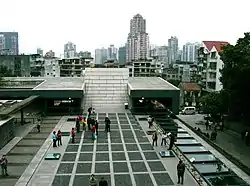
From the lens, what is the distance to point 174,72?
109688mm

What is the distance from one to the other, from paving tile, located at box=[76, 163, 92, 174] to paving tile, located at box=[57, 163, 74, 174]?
434 millimetres

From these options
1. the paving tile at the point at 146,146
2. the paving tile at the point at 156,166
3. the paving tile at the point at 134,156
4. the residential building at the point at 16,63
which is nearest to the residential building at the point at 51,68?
the residential building at the point at 16,63

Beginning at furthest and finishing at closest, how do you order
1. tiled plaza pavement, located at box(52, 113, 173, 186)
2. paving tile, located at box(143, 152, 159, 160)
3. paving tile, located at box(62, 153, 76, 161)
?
paving tile, located at box(143, 152, 159, 160)
paving tile, located at box(62, 153, 76, 161)
tiled plaza pavement, located at box(52, 113, 173, 186)

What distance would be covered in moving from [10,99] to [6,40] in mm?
167372

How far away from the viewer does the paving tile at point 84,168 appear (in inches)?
782

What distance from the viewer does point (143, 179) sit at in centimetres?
A: 1858

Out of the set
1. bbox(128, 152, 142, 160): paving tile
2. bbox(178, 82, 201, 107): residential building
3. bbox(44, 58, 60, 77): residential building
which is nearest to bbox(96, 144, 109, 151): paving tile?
bbox(128, 152, 142, 160): paving tile

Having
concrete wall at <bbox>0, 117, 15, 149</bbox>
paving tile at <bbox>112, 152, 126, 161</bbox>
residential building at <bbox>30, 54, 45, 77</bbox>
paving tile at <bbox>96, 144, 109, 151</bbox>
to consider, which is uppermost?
residential building at <bbox>30, 54, 45, 77</bbox>

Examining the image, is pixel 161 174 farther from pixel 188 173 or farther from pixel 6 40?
pixel 6 40

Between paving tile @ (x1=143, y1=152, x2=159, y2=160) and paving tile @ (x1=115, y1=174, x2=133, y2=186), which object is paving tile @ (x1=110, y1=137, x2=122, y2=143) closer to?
paving tile @ (x1=143, y1=152, x2=159, y2=160)

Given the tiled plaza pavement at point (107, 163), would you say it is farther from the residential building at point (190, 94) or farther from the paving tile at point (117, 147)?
the residential building at point (190, 94)

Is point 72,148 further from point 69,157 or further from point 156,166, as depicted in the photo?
point 156,166

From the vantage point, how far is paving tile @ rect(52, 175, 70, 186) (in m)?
17.8

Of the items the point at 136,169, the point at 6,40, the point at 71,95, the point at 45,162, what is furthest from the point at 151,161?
the point at 6,40
